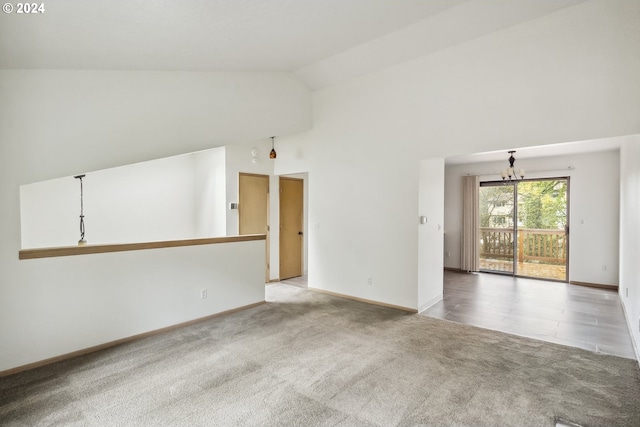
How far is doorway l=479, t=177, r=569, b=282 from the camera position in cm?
657

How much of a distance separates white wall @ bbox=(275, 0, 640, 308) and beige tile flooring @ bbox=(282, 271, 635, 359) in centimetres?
68

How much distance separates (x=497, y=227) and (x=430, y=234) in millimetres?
3462

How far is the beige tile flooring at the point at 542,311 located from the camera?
347 cm

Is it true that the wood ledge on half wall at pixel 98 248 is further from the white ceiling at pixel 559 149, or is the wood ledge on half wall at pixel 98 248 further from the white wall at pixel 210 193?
the white ceiling at pixel 559 149

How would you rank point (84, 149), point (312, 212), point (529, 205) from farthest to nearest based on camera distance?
1. point (529, 205)
2. point (312, 212)
3. point (84, 149)

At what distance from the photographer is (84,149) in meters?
2.82

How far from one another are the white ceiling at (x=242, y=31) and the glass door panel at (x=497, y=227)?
14.1 feet

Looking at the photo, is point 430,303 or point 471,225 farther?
point 471,225

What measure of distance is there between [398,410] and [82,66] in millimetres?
3756

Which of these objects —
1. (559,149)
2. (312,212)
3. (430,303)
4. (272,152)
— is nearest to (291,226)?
(312,212)

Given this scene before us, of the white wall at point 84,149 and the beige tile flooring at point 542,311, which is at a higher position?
the white wall at point 84,149

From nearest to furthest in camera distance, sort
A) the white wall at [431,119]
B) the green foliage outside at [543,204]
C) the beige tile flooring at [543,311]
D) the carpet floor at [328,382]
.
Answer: the carpet floor at [328,382], the white wall at [431,119], the beige tile flooring at [543,311], the green foliage outside at [543,204]

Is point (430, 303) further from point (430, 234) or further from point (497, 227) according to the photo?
point (497, 227)

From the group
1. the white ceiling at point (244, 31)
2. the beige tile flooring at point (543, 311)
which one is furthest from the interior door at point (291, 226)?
the beige tile flooring at point (543, 311)
